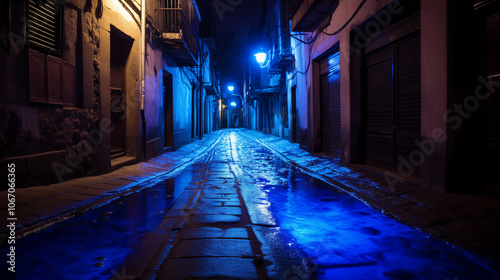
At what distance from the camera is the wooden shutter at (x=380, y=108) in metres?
6.98

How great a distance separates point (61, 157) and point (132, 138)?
3.24 m

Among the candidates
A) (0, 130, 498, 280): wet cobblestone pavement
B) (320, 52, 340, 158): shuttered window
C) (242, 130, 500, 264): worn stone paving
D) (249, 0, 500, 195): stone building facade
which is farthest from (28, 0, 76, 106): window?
(320, 52, 340, 158): shuttered window

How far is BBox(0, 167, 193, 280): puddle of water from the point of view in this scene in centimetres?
256

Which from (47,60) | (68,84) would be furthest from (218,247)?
(68,84)

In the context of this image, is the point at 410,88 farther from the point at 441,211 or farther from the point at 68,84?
the point at 68,84

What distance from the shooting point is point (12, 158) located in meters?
5.06

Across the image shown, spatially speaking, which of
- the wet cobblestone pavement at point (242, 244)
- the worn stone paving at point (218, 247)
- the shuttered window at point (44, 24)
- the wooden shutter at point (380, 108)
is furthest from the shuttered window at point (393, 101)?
the shuttered window at point (44, 24)

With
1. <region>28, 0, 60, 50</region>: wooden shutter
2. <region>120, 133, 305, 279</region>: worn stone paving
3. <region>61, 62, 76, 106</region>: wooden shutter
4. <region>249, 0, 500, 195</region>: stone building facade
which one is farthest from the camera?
<region>61, 62, 76, 106</region>: wooden shutter

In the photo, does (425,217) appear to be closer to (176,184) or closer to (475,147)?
(475,147)

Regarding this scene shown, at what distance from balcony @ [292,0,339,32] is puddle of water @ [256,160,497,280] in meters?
6.91

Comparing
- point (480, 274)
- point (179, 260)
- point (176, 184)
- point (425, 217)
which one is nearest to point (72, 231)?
point (179, 260)

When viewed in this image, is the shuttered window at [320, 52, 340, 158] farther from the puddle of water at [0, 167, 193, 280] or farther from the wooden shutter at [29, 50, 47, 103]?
the wooden shutter at [29, 50, 47, 103]

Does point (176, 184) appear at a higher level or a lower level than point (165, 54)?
lower

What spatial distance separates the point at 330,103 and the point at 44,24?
8.33m
